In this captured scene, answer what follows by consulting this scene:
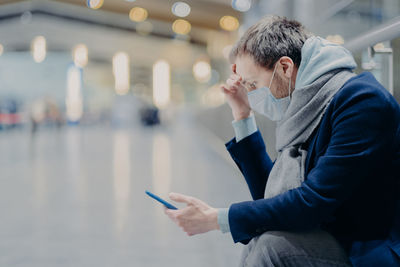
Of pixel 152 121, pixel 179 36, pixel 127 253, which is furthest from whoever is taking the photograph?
pixel 179 36

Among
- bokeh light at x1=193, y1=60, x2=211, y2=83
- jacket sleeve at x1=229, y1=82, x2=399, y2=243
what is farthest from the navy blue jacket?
bokeh light at x1=193, y1=60, x2=211, y2=83

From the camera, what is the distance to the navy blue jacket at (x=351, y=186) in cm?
106

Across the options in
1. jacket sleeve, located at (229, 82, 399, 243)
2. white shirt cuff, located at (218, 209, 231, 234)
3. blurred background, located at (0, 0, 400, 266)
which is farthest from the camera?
blurred background, located at (0, 0, 400, 266)

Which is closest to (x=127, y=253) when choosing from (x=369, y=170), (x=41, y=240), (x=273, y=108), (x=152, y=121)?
(x=41, y=240)

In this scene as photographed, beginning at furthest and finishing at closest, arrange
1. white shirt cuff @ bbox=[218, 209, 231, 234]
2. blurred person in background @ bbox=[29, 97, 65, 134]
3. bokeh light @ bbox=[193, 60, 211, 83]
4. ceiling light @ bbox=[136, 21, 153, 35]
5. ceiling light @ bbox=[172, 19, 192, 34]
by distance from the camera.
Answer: bokeh light @ bbox=[193, 60, 211, 83], ceiling light @ bbox=[136, 21, 153, 35], ceiling light @ bbox=[172, 19, 192, 34], blurred person in background @ bbox=[29, 97, 65, 134], white shirt cuff @ bbox=[218, 209, 231, 234]

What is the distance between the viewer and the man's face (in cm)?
133

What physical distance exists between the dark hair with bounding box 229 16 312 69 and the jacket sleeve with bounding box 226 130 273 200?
1.20ft

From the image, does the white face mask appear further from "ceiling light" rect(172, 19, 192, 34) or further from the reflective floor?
"ceiling light" rect(172, 19, 192, 34)

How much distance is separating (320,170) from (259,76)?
0.41 m

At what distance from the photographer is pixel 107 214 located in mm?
3512

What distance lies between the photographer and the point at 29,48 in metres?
24.9

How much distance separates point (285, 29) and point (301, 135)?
314 millimetres

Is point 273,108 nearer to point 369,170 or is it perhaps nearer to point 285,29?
point 285,29

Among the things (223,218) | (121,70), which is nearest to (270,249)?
(223,218)
